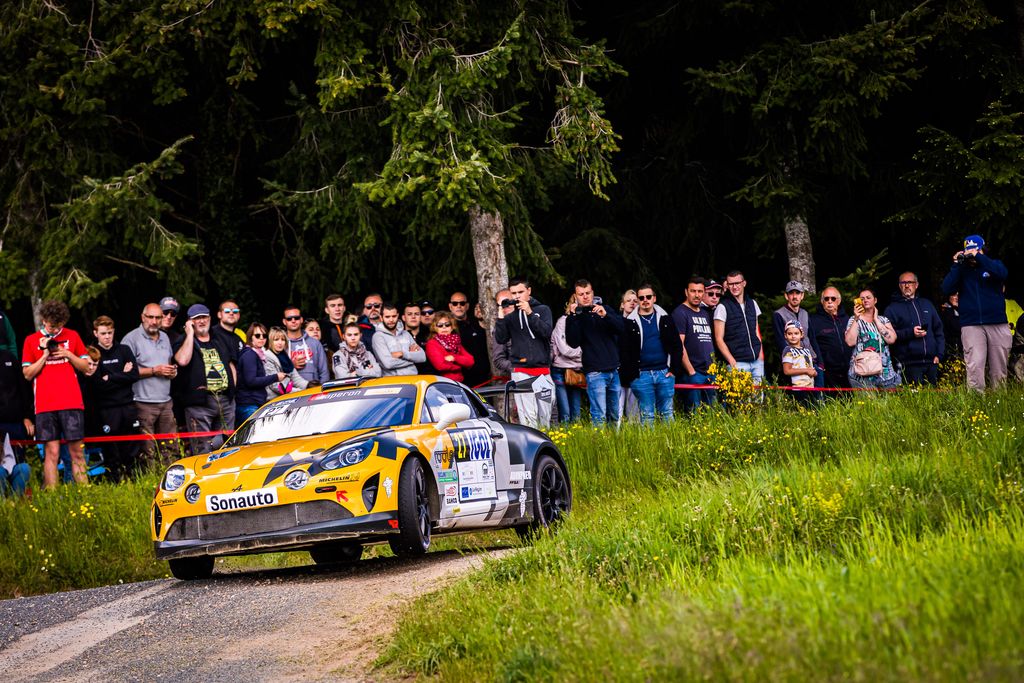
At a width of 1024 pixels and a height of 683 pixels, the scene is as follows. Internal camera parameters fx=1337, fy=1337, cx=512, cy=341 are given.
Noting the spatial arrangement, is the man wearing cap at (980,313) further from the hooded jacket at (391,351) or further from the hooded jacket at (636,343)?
the hooded jacket at (391,351)

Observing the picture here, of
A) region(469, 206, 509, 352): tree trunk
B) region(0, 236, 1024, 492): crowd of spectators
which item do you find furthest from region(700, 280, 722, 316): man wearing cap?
region(469, 206, 509, 352): tree trunk

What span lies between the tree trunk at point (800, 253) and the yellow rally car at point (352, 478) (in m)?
11.3

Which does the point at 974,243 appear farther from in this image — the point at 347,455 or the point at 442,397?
the point at 347,455

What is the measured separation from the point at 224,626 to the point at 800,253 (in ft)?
52.1

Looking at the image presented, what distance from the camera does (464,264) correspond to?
23547 mm

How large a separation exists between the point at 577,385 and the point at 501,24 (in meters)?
6.35

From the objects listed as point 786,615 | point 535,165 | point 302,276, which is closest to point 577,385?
point 535,165

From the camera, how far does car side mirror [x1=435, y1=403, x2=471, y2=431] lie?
37.2 feet

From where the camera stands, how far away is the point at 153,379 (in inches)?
660

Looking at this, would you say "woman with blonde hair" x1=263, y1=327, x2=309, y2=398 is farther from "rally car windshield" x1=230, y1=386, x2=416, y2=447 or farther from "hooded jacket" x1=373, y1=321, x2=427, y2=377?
"rally car windshield" x1=230, y1=386, x2=416, y2=447

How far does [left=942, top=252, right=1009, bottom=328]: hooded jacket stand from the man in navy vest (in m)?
2.62

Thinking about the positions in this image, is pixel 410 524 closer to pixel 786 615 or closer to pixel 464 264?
pixel 786 615

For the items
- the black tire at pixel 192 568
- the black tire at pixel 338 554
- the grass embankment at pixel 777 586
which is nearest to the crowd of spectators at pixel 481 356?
the black tire at pixel 338 554

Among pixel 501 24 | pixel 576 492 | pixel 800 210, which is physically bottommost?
pixel 576 492
